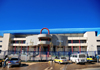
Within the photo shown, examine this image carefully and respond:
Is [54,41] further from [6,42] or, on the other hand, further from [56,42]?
[6,42]

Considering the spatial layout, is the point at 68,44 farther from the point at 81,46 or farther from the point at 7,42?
the point at 7,42

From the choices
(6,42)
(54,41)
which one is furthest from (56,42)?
(6,42)

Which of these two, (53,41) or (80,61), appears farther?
(53,41)

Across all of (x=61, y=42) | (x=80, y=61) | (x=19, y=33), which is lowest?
(x=80, y=61)

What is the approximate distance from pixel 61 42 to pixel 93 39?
18.2 m

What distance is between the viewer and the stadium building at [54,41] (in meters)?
47.4

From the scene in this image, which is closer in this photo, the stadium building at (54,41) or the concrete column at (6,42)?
the stadium building at (54,41)

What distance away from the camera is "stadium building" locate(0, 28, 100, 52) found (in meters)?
47.4

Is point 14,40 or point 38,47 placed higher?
point 14,40

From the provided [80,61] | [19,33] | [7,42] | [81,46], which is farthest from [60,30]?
[80,61]

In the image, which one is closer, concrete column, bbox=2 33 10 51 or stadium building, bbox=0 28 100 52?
stadium building, bbox=0 28 100 52

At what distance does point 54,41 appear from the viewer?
47.3 m

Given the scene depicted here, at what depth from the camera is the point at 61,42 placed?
4825 centimetres

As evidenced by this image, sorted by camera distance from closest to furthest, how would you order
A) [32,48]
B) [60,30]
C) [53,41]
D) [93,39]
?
[53,41] < [93,39] < [32,48] < [60,30]
